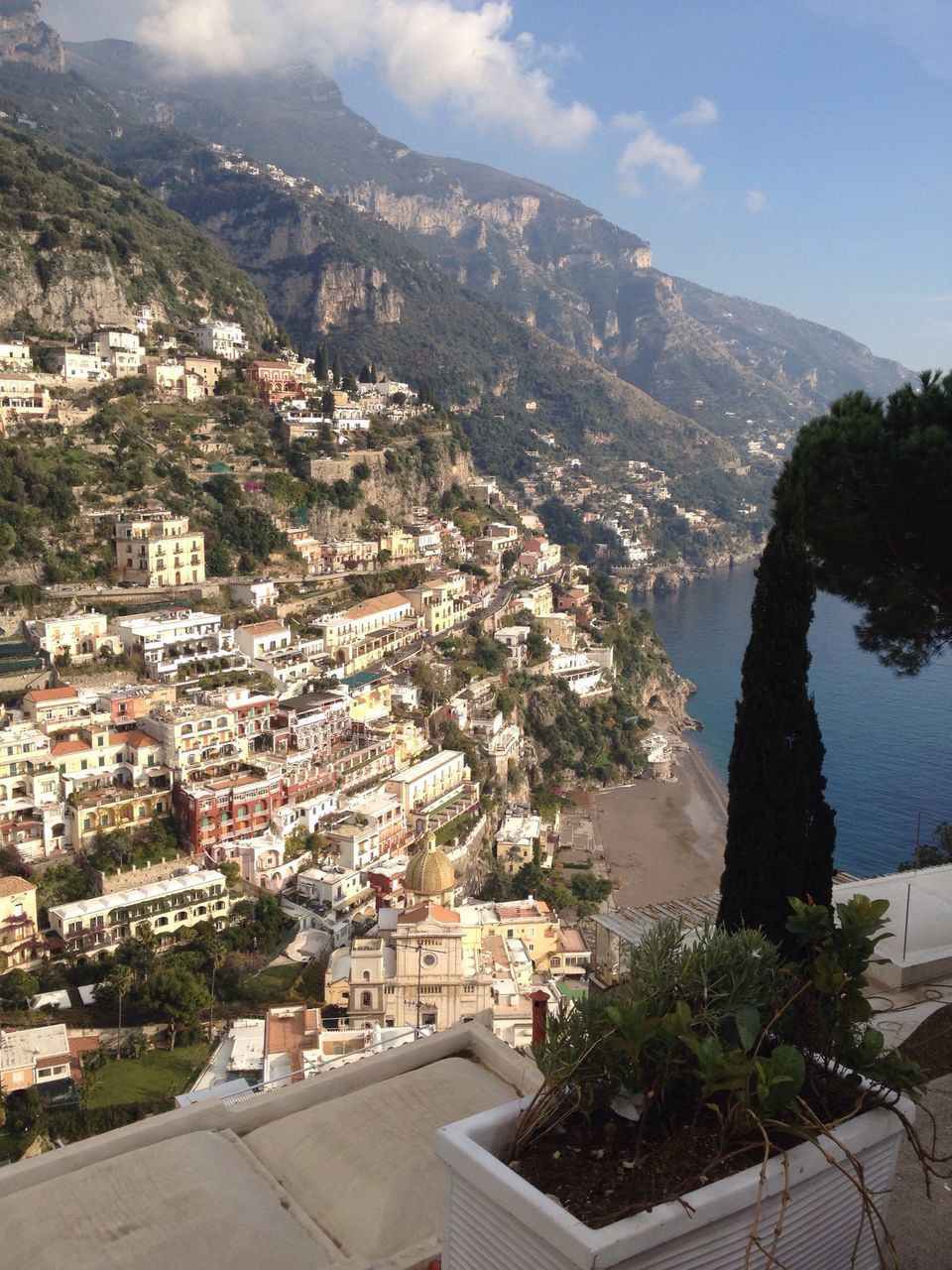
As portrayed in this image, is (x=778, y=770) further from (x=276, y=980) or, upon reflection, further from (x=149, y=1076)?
(x=276, y=980)

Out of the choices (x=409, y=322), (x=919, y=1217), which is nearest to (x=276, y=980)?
(x=919, y=1217)

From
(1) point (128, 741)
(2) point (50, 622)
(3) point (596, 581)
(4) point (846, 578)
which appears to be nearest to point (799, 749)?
(4) point (846, 578)

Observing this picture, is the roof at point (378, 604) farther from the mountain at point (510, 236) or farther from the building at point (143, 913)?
the mountain at point (510, 236)

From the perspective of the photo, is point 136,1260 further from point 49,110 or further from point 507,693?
point 49,110

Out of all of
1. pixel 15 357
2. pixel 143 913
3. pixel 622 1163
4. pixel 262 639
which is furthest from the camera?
pixel 15 357

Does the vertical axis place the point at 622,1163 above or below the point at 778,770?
above

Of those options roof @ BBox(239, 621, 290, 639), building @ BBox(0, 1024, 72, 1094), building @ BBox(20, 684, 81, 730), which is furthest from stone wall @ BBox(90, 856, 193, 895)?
roof @ BBox(239, 621, 290, 639)

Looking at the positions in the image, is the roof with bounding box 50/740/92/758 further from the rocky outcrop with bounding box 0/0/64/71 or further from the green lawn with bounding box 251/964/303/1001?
the rocky outcrop with bounding box 0/0/64/71
